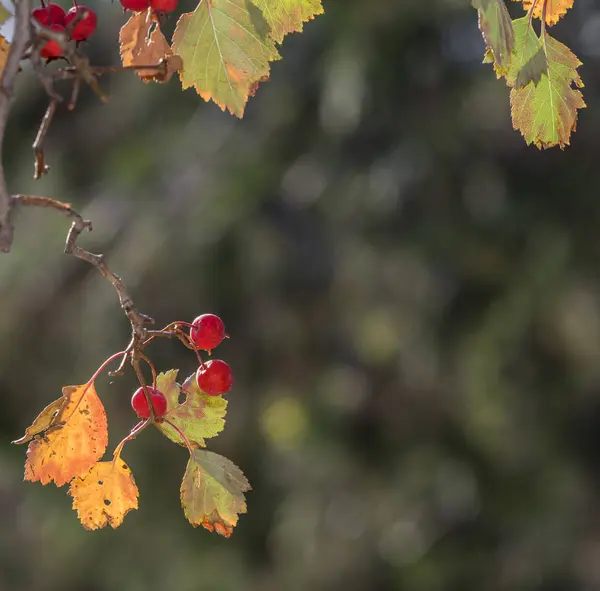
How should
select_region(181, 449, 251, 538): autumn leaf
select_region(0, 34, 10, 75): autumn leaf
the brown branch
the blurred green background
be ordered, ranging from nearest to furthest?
the brown branch < select_region(0, 34, 10, 75): autumn leaf < select_region(181, 449, 251, 538): autumn leaf < the blurred green background

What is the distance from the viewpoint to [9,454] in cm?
439

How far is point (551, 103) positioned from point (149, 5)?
268 mm

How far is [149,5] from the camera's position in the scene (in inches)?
22.8

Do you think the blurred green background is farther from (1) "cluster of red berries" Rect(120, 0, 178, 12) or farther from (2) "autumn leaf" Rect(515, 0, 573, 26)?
(1) "cluster of red berries" Rect(120, 0, 178, 12)

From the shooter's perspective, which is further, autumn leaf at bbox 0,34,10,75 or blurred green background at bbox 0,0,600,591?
blurred green background at bbox 0,0,600,591

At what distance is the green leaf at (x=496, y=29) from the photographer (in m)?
0.55

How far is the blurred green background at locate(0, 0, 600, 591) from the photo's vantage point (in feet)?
11.7

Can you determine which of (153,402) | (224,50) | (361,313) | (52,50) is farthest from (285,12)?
(361,313)

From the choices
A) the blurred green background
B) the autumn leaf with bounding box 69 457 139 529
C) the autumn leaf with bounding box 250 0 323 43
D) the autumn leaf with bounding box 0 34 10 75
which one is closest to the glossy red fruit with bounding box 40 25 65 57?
the autumn leaf with bounding box 0 34 10 75

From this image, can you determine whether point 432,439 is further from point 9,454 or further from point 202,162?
point 9,454

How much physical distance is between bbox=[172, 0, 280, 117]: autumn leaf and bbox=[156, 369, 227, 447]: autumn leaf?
0.18m

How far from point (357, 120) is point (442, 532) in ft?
5.23

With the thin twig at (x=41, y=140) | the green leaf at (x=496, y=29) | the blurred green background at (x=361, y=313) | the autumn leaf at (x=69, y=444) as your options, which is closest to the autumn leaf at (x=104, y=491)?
the autumn leaf at (x=69, y=444)

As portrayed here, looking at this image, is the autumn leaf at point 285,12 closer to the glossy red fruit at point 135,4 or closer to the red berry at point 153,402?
the glossy red fruit at point 135,4
